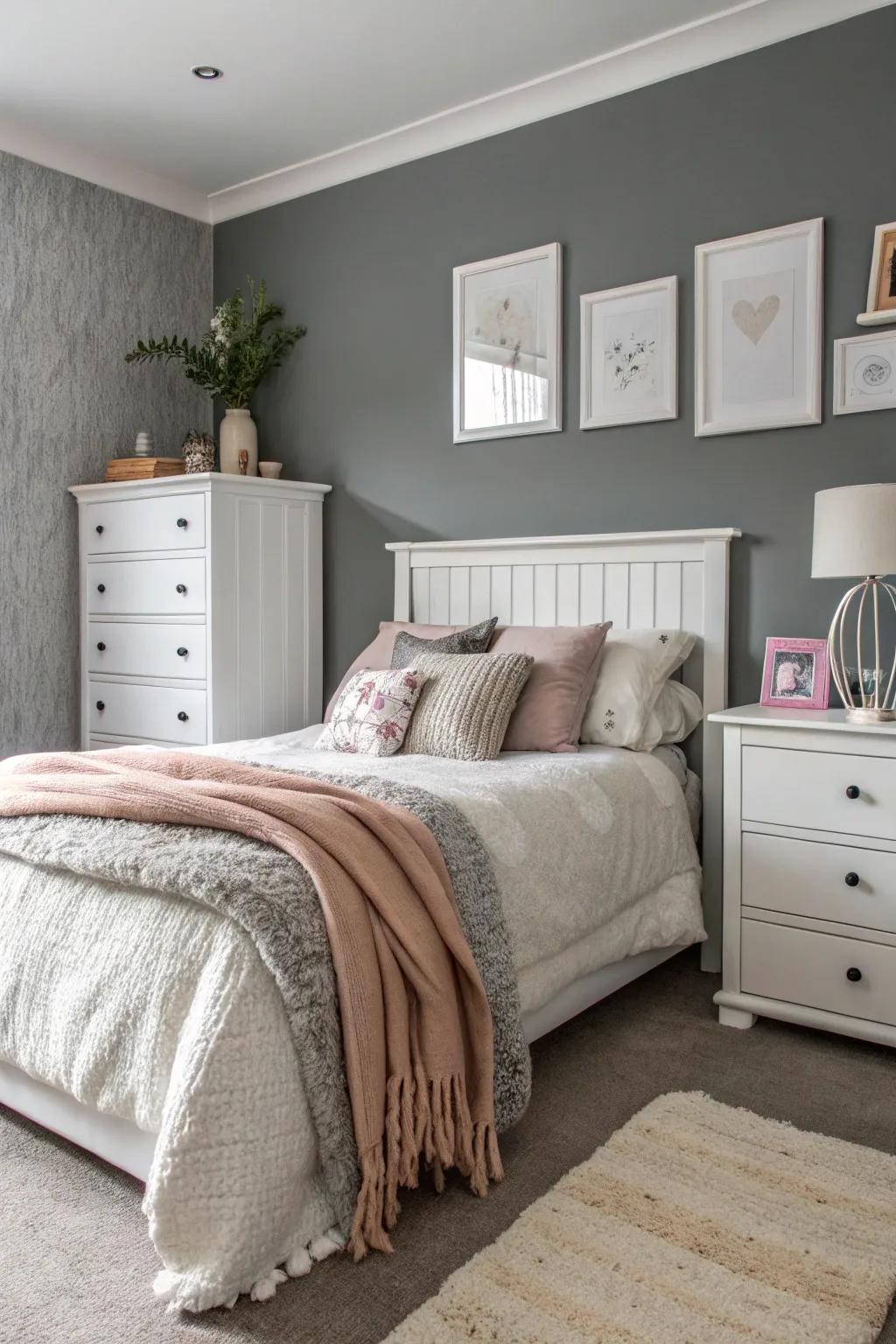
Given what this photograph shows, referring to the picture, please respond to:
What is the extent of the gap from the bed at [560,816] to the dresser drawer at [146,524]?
0.70m

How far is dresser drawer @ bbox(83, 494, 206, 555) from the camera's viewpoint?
140 inches

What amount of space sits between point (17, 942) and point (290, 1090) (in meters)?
0.64

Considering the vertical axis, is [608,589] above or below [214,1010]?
above

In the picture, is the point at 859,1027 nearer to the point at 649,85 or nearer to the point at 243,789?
the point at 243,789

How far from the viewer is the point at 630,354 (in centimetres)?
319

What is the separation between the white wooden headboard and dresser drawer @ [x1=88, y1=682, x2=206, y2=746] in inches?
31.1

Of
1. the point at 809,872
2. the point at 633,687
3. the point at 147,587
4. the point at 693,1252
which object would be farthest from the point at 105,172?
the point at 693,1252

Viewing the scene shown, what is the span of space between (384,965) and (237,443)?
8.99 feet

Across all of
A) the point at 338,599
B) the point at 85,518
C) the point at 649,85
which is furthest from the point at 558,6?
the point at 85,518

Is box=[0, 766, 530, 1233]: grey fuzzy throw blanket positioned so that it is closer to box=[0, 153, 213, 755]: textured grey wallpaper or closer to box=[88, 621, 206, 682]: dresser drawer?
box=[88, 621, 206, 682]: dresser drawer

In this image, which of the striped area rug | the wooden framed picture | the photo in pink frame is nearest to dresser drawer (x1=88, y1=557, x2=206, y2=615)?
the photo in pink frame

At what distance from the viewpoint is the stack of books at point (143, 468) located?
3.78 meters

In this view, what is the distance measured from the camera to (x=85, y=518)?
3.90 metres

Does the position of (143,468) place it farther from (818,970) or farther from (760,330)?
(818,970)
